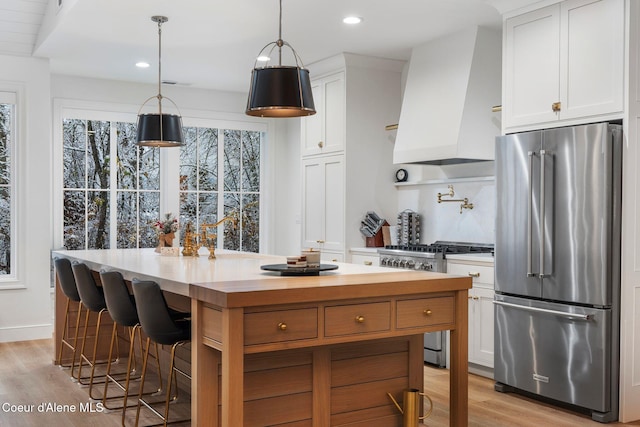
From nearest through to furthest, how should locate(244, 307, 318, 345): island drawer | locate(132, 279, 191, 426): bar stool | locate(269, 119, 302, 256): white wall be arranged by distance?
locate(244, 307, 318, 345): island drawer → locate(132, 279, 191, 426): bar stool → locate(269, 119, 302, 256): white wall

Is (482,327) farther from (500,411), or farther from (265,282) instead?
(265,282)

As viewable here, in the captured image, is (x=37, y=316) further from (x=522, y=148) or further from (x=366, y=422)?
(x=522, y=148)

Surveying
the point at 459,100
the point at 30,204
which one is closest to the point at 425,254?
the point at 459,100

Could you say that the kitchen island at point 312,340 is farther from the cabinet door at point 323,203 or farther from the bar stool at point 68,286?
the cabinet door at point 323,203

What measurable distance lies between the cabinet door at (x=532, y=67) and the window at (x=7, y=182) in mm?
4594

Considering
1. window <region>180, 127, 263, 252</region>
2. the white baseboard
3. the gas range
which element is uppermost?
window <region>180, 127, 263, 252</region>

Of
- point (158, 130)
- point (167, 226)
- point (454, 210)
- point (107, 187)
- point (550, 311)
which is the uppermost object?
point (158, 130)

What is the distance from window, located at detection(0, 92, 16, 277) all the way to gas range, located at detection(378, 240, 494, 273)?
358 cm

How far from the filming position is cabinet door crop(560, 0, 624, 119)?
3.91m

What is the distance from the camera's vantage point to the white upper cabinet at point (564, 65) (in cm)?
394

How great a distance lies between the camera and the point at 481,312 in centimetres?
491

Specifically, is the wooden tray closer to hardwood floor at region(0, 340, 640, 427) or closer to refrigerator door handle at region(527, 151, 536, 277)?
hardwood floor at region(0, 340, 640, 427)

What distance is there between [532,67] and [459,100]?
932 millimetres

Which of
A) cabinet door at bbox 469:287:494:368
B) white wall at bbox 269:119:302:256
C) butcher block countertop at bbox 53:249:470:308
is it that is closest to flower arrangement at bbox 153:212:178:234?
butcher block countertop at bbox 53:249:470:308
